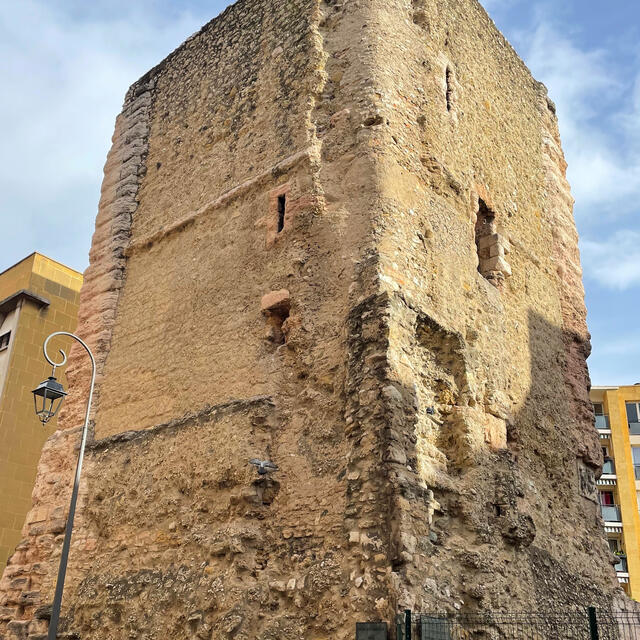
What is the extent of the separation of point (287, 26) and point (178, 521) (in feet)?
17.1

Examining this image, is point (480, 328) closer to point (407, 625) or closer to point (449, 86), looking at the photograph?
point (449, 86)

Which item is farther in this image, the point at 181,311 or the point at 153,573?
the point at 181,311

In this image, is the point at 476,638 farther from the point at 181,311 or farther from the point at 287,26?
the point at 287,26

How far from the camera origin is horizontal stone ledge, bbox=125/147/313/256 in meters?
7.65

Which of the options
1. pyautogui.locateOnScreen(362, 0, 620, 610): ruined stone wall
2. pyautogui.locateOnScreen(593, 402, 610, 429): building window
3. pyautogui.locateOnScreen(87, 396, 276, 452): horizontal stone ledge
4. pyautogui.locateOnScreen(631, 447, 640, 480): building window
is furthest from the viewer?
pyautogui.locateOnScreen(593, 402, 610, 429): building window

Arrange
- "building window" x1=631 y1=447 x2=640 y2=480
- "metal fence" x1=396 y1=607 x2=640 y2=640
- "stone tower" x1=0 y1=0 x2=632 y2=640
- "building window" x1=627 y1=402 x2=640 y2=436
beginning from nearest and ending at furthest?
1. "metal fence" x1=396 y1=607 x2=640 y2=640
2. "stone tower" x1=0 y1=0 x2=632 y2=640
3. "building window" x1=631 y1=447 x2=640 y2=480
4. "building window" x1=627 y1=402 x2=640 y2=436

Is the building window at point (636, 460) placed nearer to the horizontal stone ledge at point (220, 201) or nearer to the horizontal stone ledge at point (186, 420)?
the horizontal stone ledge at point (220, 201)

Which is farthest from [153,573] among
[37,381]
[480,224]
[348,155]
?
[37,381]

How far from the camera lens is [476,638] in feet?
18.9

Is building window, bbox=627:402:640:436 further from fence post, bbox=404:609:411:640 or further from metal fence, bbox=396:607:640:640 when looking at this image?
fence post, bbox=404:609:411:640

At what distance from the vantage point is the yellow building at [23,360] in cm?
1284

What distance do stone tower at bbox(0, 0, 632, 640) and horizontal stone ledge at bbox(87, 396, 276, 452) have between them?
0.04 m

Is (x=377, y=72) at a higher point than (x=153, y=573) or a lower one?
higher

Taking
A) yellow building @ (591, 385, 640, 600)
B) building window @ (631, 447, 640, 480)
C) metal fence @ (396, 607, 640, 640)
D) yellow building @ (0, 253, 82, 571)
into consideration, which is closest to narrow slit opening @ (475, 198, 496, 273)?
metal fence @ (396, 607, 640, 640)
